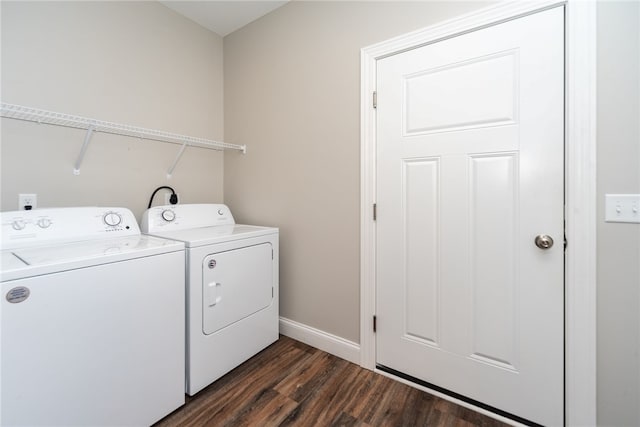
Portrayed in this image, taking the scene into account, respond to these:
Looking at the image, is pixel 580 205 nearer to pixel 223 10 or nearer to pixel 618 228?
pixel 618 228

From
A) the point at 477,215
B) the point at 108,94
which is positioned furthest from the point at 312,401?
the point at 108,94

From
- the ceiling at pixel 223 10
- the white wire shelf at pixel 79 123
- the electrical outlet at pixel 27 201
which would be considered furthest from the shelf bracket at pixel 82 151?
the ceiling at pixel 223 10

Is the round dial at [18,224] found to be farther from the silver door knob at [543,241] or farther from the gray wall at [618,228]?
the gray wall at [618,228]

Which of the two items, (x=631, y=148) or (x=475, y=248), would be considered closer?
(x=631, y=148)

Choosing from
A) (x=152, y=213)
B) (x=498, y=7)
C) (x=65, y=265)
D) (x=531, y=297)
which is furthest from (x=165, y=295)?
(x=498, y=7)

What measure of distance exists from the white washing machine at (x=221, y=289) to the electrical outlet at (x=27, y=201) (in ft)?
1.76

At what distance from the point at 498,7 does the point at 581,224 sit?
3.48 ft

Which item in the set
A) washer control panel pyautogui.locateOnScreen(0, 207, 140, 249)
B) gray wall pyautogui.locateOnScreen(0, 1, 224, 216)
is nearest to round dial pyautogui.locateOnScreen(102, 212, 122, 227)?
washer control panel pyautogui.locateOnScreen(0, 207, 140, 249)

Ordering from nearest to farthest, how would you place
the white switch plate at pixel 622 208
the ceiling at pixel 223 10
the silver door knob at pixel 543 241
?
the white switch plate at pixel 622 208 → the silver door knob at pixel 543 241 → the ceiling at pixel 223 10

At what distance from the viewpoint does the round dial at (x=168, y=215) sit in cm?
181

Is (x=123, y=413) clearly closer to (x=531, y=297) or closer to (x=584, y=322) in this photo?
(x=531, y=297)

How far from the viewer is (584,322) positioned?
1.16 m

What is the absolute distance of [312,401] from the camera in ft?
4.77

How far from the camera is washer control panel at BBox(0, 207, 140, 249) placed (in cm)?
126
